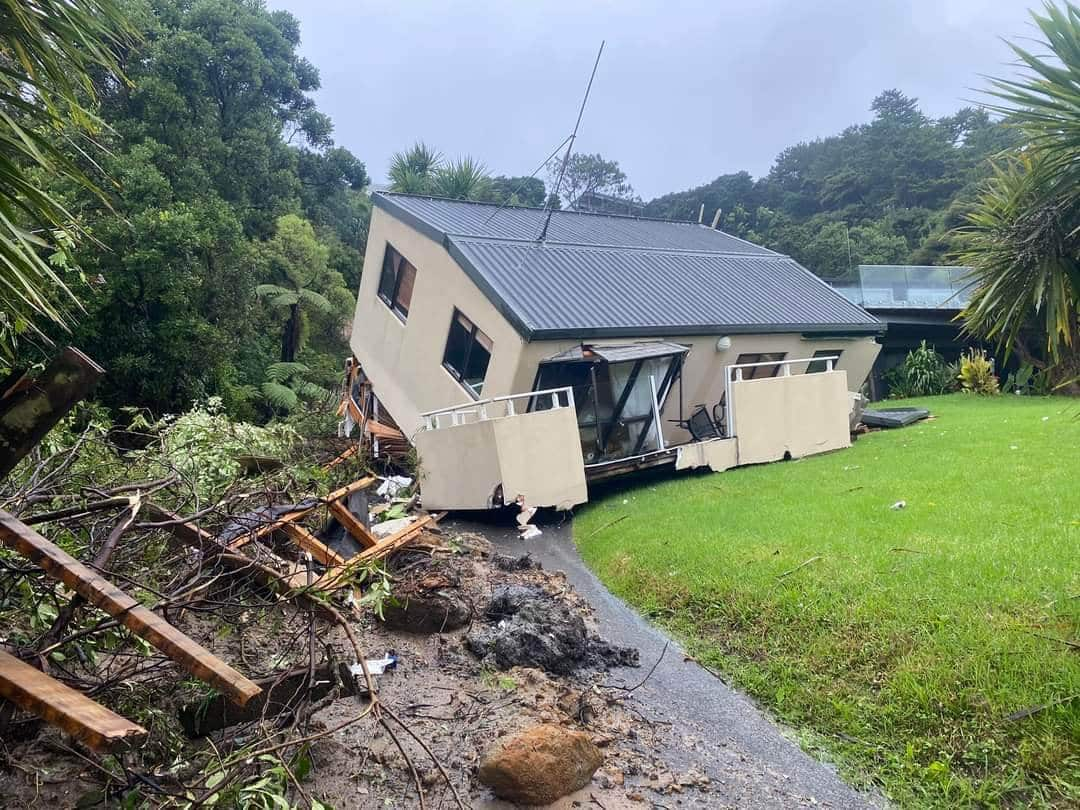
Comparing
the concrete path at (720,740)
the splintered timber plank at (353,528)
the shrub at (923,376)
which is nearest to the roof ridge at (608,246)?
the splintered timber plank at (353,528)

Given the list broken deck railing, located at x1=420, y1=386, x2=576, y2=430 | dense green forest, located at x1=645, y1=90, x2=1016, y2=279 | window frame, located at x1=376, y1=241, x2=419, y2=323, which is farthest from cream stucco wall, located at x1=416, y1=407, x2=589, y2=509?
dense green forest, located at x1=645, y1=90, x2=1016, y2=279

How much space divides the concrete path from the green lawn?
17 cm

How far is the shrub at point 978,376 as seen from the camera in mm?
19781

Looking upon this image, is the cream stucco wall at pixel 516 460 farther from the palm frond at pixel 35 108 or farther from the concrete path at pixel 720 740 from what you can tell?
the palm frond at pixel 35 108

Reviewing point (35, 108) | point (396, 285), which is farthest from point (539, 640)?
point (396, 285)

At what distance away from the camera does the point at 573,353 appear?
10992 mm

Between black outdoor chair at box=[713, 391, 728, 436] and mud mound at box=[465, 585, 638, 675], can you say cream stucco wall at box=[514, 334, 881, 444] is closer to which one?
black outdoor chair at box=[713, 391, 728, 436]

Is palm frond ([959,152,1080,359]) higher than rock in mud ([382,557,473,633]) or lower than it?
higher

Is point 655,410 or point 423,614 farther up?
point 655,410

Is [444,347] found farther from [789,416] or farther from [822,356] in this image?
[822,356]

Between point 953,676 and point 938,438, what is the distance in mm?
9363

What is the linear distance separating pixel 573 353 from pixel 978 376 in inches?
622

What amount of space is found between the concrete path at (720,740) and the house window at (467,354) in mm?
6547

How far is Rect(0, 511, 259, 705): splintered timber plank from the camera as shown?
2311 millimetres
